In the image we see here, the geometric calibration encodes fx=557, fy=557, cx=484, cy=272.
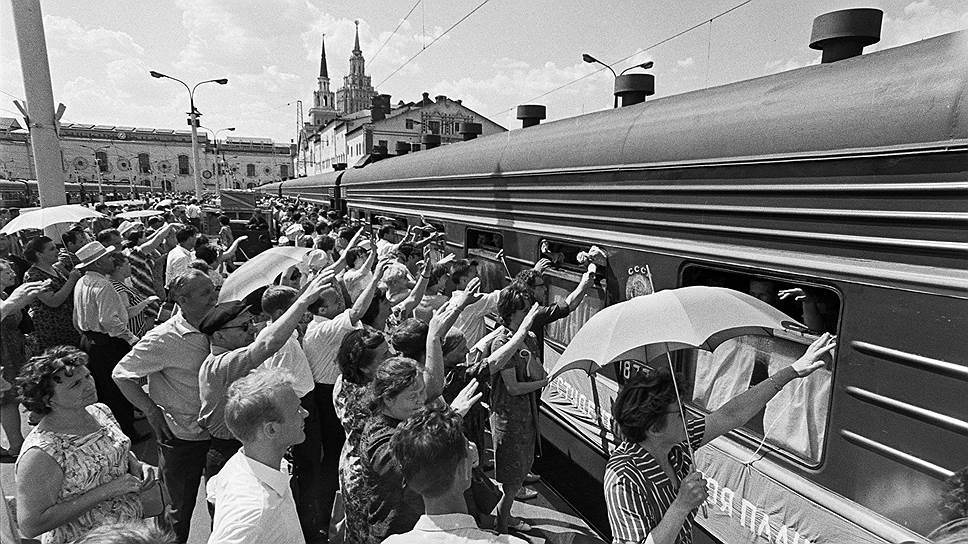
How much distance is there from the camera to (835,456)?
7.34 ft

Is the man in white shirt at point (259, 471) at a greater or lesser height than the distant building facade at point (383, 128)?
lesser

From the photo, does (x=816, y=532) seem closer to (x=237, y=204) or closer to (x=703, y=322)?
(x=703, y=322)

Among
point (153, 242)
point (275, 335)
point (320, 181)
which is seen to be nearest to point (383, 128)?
point (320, 181)

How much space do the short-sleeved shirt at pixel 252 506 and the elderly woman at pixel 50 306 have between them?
11.7ft

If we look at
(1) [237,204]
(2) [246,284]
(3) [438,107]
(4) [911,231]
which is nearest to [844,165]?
(4) [911,231]

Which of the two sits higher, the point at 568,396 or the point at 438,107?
the point at 438,107

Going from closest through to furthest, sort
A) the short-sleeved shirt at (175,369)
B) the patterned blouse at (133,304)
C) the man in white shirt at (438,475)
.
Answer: the man in white shirt at (438,475)
the short-sleeved shirt at (175,369)
the patterned blouse at (133,304)

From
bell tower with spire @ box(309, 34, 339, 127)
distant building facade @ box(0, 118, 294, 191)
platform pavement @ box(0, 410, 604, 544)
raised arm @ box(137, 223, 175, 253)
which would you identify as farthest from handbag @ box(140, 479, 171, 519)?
bell tower with spire @ box(309, 34, 339, 127)

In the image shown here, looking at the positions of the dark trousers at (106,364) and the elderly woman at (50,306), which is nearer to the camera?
the dark trousers at (106,364)

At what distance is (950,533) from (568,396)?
2.94 meters

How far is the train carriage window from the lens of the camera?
5.16m

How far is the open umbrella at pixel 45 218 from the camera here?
16.2ft

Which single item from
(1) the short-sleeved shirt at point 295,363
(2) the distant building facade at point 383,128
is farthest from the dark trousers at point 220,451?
(2) the distant building facade at point 383,128

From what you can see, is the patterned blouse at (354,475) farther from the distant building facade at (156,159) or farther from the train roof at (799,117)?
the distant building facade at (156,159)
